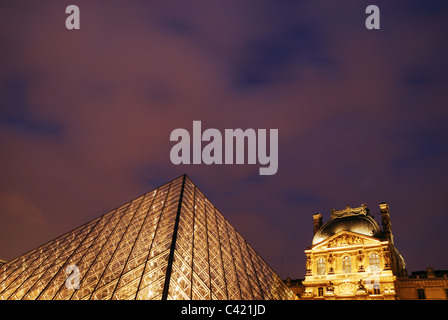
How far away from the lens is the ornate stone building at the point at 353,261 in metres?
30.0

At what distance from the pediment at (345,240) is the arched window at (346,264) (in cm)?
139

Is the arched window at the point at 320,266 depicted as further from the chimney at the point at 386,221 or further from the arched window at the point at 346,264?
the chimney at the point at 386,221

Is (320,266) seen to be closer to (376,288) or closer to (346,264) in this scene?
(346,264)

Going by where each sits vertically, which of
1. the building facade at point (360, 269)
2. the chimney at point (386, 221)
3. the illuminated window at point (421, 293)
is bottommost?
the illuminated window at point (421, 293)

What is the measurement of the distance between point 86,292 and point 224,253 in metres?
6.32

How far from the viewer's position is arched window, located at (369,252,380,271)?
30.9 m

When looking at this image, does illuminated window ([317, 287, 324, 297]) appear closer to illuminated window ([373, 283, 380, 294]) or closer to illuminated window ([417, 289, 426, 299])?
illuminated window ([373, 283, 380, 294])

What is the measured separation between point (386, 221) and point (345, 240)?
609 cm

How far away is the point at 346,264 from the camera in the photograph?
32.4 meters

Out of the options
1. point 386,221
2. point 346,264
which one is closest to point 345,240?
point 346,264

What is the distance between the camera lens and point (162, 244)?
11219mm

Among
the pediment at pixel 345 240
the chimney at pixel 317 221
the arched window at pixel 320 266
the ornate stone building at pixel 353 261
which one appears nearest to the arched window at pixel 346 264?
the ornate stone building at pixel 353 261

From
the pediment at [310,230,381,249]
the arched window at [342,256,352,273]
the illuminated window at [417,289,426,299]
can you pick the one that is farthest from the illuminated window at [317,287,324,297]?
the illuminated window at [417,289,426,299]
